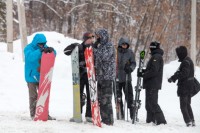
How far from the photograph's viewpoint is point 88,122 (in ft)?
27.8

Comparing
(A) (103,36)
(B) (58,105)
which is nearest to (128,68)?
(A) (103,36)

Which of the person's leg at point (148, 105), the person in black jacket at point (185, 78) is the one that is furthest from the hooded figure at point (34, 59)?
the person in black jacket at point (185, 78)

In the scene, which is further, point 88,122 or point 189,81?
point 189,81

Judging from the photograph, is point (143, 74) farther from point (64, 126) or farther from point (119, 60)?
point (64, 126)

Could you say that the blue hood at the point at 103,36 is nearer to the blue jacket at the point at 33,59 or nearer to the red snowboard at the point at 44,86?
the red snowboard at the point at 44,86

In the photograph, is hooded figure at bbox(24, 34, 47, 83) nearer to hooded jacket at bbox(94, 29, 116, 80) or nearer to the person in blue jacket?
the person in blue jacket

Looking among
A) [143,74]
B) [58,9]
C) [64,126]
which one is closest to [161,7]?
[58,9]

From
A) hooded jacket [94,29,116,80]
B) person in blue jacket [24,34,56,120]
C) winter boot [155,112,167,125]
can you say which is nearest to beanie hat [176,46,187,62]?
winter boot [155,112,167,125]

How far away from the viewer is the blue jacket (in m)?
8.21

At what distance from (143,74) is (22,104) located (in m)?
4.46

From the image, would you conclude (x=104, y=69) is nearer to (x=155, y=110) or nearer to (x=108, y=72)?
(x=108, y=72)

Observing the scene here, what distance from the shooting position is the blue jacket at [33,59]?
26.9 ft

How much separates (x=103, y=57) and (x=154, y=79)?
61.1 inches

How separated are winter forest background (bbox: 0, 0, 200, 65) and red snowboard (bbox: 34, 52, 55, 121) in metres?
19.3
